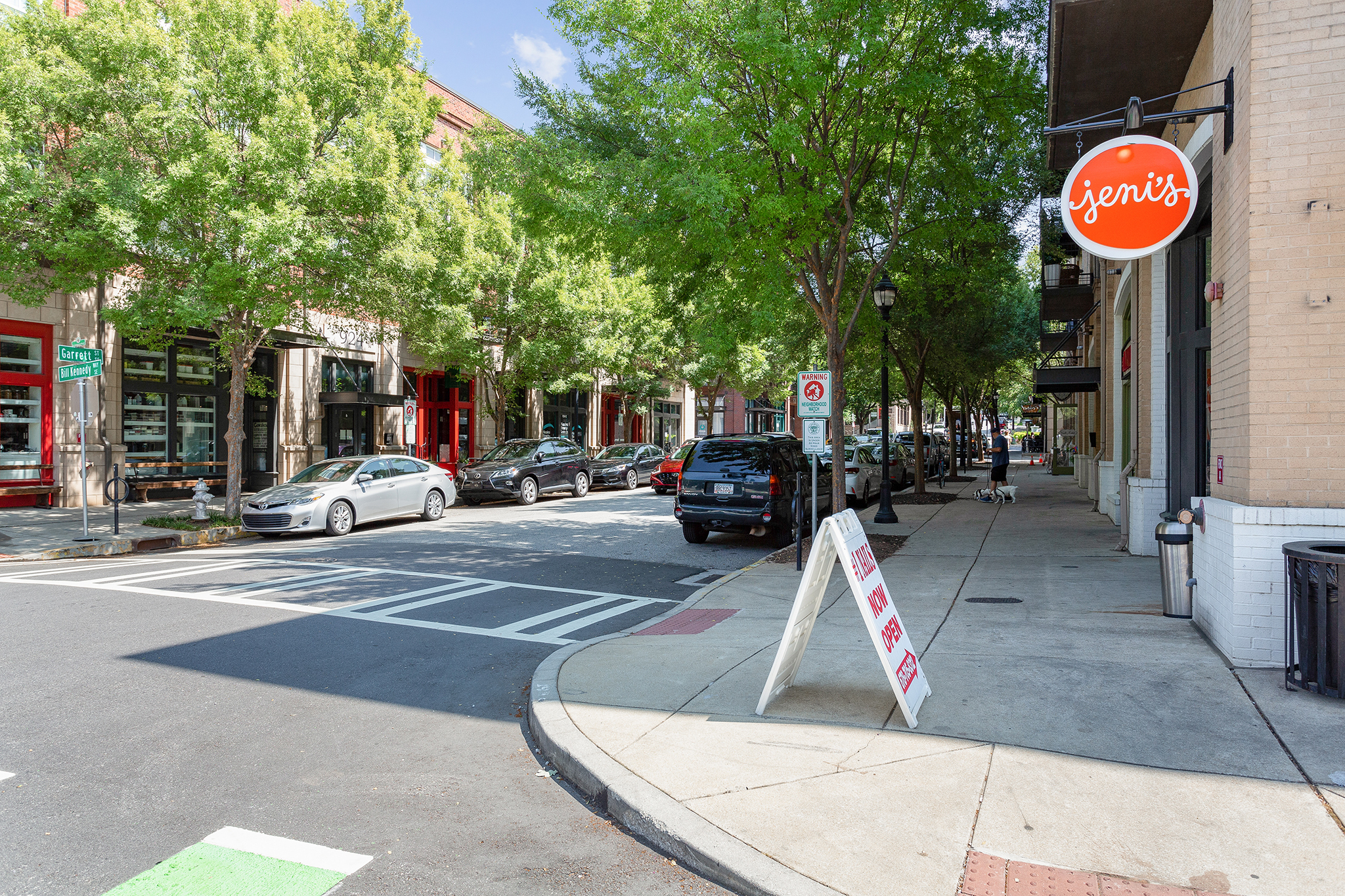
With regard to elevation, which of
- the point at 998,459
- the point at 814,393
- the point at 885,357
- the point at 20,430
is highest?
the point at 885,357

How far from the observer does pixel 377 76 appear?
16875mm

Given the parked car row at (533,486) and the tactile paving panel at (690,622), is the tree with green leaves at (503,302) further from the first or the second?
the tactile paving panel at (690,622)

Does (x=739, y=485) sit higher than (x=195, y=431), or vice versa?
(x=195, y=431)

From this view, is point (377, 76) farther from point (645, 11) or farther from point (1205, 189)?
point (1205, 189)

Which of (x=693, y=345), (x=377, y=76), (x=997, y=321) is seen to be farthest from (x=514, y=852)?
(x=693, y=345)

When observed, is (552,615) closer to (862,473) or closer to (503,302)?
(862,473)

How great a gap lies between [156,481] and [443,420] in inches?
431

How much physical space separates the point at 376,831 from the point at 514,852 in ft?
2.17

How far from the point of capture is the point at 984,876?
318 centimetres

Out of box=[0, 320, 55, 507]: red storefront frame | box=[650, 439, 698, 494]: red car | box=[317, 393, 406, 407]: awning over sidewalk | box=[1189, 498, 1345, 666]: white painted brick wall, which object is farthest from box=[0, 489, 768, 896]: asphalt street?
box=[650, 439, 698, 494]: red car

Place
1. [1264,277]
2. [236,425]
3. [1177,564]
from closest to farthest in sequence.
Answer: [1264,277] < [1177,564] < [236,425]

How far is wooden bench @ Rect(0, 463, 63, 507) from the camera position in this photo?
17.5 m

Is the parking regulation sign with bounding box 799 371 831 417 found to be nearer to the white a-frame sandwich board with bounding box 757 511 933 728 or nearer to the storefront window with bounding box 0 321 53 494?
the white a-frame sandwich board with bounding box 757 511 933 728

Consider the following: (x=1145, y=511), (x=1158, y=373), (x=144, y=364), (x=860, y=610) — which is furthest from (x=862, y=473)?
(x=144, y=364)
